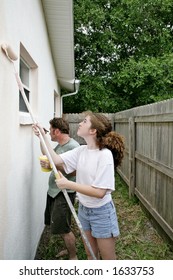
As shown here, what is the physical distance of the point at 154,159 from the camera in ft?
15.1

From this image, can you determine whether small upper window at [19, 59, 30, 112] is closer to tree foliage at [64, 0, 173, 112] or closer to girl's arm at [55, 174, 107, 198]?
girl's arm at [55, 174, 107, 198]

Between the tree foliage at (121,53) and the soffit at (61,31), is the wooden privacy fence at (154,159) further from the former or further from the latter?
the tree foliage at (121,53)

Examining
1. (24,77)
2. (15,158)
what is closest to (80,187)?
(15,158)

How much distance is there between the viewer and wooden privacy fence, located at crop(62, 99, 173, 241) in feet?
12.6

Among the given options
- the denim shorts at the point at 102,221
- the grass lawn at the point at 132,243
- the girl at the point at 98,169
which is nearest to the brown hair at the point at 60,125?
the girl at the point at 98,169

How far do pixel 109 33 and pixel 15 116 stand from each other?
12333 millimetres

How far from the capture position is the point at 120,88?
46.4 feet

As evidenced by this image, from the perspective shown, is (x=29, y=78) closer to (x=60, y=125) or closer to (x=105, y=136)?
(x=60, y=125)

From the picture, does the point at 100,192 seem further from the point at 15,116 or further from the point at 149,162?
the point at 149,162

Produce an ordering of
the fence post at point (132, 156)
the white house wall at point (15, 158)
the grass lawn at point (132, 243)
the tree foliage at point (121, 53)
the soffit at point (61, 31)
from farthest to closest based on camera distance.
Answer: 1. the tree foliage at point (121, 53)
2. the fence post at point (132, 156)
3. the soffit at point (61, 31)
4. the grass lawn at point (132, 243)
5. the white house wall at point (15, 158)

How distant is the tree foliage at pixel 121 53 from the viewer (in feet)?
43.1

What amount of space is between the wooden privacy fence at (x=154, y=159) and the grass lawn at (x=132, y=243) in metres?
0.24

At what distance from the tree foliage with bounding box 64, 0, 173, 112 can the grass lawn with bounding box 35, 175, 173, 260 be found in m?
8.20
